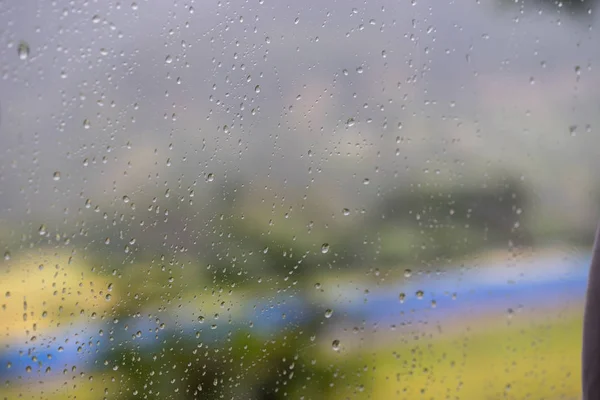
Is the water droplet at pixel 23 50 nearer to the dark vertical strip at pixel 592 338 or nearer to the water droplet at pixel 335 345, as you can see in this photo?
the water droplet at pixel 335 345

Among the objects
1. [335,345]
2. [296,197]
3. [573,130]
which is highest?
[573,130]

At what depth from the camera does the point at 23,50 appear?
0.74 m

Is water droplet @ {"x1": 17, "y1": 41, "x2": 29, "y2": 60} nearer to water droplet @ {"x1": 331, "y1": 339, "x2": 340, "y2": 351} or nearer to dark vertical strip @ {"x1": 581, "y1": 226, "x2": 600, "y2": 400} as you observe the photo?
water droplet @ {"x1": 331, "y1": 339, "x2": 340, "y2": 351}

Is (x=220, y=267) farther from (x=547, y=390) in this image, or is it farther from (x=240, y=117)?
(x=547, y=390)

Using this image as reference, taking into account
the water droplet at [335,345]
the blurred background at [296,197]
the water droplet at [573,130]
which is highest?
the water droplet at [573,130]

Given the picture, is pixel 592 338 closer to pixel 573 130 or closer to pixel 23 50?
pixel 573 130

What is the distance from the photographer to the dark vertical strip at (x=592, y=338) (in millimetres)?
746

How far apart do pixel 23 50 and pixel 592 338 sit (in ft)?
2.90

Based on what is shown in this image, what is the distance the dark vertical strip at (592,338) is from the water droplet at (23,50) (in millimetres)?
842

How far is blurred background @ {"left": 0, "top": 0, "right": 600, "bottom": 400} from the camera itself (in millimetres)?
765

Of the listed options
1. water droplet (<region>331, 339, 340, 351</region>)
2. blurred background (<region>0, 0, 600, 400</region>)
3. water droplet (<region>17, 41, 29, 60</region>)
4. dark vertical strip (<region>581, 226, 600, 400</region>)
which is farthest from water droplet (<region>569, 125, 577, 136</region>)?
water droplet (<region>17, 41, 29, 60</region>)

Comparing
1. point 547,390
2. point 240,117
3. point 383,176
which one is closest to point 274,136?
point 240,117

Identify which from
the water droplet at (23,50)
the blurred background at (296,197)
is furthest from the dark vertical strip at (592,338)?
the water droplet at (23,50)

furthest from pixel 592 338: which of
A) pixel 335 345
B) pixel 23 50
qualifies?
pixel 23 50
